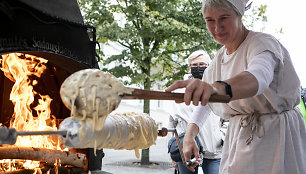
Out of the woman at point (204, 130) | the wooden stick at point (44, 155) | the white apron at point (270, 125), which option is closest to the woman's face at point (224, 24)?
the white apron at point (270, 125)

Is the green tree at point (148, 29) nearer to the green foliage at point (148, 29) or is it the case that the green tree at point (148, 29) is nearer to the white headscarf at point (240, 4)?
the green foliage at point (148, 29)

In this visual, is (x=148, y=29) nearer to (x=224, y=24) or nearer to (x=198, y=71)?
(x=198, y=71)

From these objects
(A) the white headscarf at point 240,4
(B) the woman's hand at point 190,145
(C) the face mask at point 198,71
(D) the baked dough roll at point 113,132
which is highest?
(A) the white headscarf at point 240,4

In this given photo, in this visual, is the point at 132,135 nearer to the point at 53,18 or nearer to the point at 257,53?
the point at 257,53

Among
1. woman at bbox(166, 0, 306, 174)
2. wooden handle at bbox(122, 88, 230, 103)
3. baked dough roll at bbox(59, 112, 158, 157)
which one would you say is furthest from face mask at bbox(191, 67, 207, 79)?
wooden handle at bbox(122, 88, 230, 103)

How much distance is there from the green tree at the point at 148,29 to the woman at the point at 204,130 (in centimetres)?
406

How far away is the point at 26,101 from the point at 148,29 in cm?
577

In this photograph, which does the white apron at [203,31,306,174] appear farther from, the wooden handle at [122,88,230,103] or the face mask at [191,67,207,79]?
the face mask at [191,67,207,79]

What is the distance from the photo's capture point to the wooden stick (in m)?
3.14

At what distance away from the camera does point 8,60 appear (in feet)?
11.1

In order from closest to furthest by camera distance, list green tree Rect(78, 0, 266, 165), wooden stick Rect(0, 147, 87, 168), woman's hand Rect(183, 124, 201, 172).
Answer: woman's hand Rect(183, 124, 201, 172) → wooden stick Rect(0, 147, 87, 168) → green tree Rect(78, 0, 266, 165)

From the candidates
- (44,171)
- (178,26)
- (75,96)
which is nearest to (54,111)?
(44,171)

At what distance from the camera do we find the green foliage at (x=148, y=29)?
8.69 m

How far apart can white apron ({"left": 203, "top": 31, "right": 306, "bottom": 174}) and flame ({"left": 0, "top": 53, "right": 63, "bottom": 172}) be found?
2.09 m
